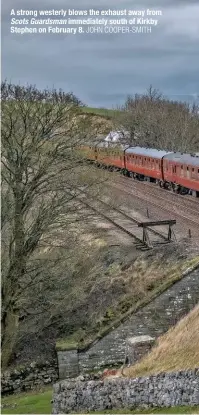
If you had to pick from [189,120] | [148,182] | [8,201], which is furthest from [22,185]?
[189,120]

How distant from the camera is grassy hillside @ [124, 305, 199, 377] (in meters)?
13.1

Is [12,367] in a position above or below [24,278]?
below

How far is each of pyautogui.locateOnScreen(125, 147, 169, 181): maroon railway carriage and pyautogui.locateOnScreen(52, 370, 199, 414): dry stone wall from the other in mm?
33185

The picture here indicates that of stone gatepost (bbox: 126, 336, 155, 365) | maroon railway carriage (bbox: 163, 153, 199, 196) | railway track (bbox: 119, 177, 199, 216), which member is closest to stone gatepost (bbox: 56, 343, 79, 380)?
stone gatepost (bbox: 126, 336, 155, 365)

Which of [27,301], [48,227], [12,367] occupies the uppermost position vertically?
[48,227]

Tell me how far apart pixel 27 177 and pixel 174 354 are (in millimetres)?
9467

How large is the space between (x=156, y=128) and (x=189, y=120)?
5853 mm

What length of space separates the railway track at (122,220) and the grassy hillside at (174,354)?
30.4 ft

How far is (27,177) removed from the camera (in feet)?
70.4

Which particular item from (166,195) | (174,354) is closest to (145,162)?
(166,195)

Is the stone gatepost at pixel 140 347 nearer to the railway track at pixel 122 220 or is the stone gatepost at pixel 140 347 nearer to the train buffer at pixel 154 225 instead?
the railway track at pixel 122 220

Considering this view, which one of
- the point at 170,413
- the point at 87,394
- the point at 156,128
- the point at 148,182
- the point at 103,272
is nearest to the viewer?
the point at 170,413

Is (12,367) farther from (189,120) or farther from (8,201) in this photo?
(189,120)

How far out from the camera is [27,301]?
21719mm
